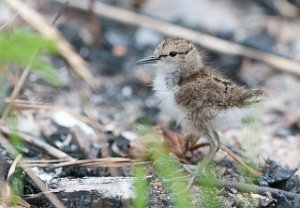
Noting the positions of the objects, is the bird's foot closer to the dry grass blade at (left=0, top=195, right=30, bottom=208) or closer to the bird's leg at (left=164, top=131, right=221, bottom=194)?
the bird's leg at (left=164, top=131, right=221, bottom=194)

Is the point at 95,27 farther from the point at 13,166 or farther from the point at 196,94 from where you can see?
the point at 13,166

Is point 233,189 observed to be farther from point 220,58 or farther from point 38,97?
point 220,58

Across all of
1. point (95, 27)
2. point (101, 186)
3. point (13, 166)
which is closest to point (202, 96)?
point (101, 186)

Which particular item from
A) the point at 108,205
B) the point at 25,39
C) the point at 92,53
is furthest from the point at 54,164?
the point at 92,53

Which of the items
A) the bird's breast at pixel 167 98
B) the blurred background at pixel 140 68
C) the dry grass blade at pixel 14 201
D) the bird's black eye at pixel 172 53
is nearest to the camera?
the dry grass blade at pixel 14 201

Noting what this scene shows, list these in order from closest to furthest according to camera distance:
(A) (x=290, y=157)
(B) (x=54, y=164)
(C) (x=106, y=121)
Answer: (B) (x=54, y=164)
(A) (x=290, y=157)
(C) (x=106, y=121)

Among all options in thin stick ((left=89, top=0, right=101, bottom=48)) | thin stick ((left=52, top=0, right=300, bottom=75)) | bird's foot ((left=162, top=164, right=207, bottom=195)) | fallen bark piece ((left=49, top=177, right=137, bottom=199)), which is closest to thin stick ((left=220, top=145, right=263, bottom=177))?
bird's foot ((left=162, top=164, right=207, bottom=195))

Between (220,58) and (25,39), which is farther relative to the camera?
(220,58)

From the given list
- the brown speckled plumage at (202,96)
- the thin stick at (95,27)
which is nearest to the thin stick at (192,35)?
the thin stick at (95,27)

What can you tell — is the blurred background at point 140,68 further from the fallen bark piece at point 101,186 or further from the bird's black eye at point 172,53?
the fallen bark piece at point 101,186
